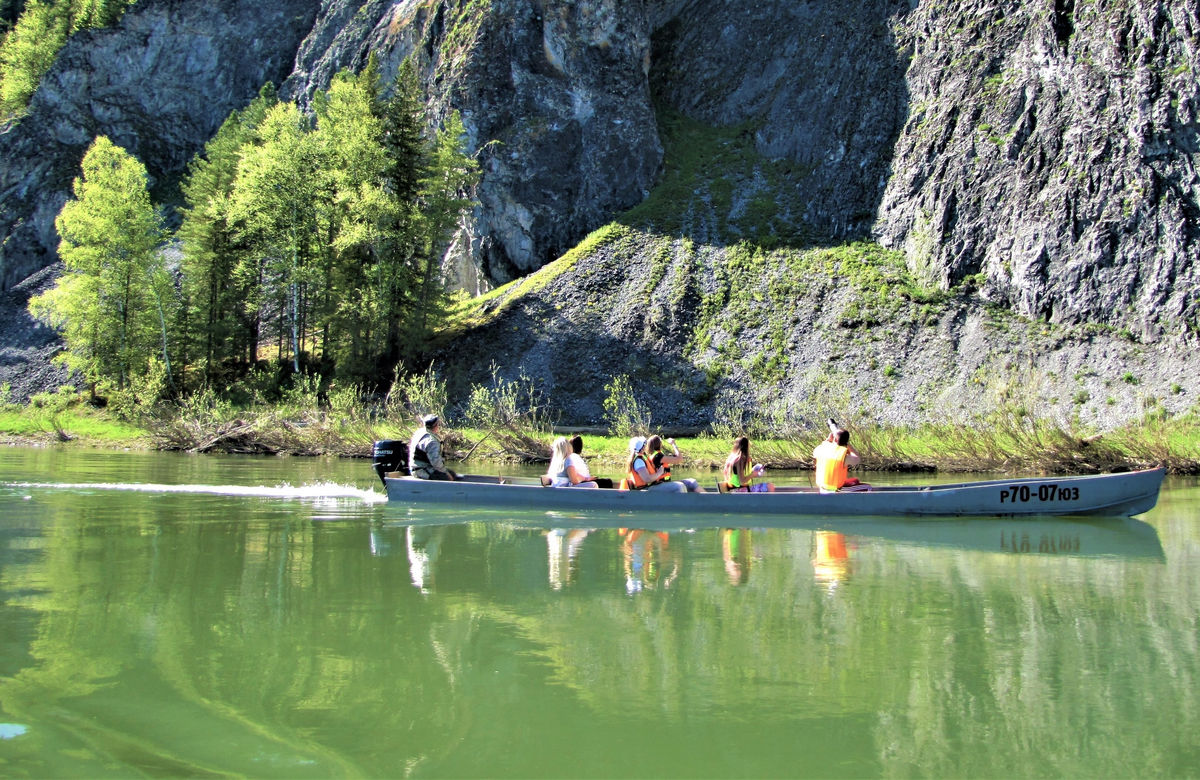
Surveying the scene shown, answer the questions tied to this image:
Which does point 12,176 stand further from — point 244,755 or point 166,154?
point 244,755

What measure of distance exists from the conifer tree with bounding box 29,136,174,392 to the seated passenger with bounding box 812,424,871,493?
1489 inches

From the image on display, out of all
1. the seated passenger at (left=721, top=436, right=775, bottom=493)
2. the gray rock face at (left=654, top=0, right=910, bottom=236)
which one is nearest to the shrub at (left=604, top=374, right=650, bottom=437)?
the seated passenger at (left=721, top=436, right=775, bottom=493)

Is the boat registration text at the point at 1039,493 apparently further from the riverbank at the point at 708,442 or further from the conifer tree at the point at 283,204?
the conifer tree at the point at 283,204

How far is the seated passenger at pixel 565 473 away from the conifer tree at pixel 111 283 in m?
33.6

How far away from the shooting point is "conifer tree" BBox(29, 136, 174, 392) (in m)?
44.7

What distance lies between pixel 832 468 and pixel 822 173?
114ft

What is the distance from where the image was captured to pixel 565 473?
18672mm

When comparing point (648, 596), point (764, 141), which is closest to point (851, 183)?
point (764, 141)

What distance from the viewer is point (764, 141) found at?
5353 cm

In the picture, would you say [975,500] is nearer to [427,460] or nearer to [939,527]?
[939,527]

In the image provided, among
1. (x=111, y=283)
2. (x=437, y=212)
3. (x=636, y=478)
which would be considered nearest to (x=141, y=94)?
(x=111, y=283)

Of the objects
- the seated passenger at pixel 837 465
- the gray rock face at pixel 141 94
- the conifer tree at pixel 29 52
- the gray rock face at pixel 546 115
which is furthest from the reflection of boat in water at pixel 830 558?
the conifer tree at pixel 29 52

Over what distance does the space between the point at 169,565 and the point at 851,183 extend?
138 ft

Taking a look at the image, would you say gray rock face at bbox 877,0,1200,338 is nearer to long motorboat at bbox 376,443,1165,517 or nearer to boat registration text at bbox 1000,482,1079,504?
long motorboat at bbox 376,443,1165,517
